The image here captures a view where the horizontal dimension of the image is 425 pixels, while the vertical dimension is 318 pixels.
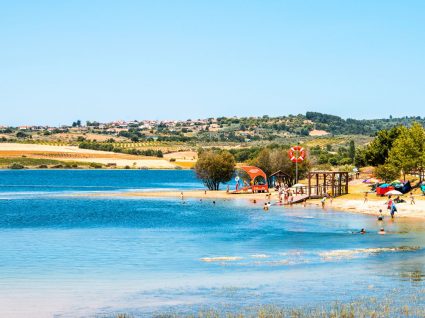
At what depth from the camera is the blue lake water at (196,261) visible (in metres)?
27.6

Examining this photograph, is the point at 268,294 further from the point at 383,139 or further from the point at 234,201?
the point at 383,139

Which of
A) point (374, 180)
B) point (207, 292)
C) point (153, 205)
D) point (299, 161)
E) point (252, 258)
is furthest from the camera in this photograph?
point (299, 161)

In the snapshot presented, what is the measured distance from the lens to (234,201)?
84.1 meters

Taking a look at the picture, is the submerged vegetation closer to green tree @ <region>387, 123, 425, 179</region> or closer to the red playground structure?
green tree @ <region>387, 123, 425, 179</region>

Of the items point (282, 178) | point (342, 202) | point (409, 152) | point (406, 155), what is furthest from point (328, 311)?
point (282, 178)

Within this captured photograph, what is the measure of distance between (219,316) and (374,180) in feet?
237

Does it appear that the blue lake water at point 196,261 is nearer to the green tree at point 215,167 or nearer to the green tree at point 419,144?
the green tree at point 419,144

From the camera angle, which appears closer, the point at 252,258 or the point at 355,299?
the point at 355,299

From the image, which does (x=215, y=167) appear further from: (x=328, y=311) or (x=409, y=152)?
(x=328, y=311)

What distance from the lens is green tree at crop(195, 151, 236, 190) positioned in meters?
100

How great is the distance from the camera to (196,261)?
37.7m

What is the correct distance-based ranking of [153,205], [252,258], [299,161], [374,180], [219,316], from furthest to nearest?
[299,161] → [374,180] → [153,205] → [252,258] → [219,316]

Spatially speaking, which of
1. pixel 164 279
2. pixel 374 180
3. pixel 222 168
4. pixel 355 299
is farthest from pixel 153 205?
pixel 355 299

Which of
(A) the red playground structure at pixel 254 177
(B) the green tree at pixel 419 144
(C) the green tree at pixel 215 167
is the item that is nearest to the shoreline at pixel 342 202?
(A) the red playground structure at pixel 254 177
